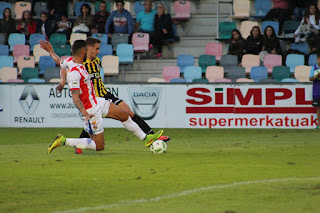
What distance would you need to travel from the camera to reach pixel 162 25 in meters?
20.7

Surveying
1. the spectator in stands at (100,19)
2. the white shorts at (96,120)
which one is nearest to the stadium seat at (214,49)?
the spectator in stands at (100,19)

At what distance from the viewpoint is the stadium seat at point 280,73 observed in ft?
60.2

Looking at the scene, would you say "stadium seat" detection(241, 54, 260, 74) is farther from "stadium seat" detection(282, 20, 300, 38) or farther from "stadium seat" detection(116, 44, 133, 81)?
"stadium seat" detection(116, 44, 133, 81)

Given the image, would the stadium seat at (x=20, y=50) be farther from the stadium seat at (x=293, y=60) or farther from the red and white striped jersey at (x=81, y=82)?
the red and white striped jersey at (x=81, y=82)

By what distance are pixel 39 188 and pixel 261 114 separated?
10119 mm

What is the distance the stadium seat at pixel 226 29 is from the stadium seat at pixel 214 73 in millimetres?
2571

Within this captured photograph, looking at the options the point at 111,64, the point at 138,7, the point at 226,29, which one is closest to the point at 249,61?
the point at 226,29

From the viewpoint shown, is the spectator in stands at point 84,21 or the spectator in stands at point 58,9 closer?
the spectator in stands at point 84,21

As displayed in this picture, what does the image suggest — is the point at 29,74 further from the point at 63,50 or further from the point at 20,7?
the point at 20,7

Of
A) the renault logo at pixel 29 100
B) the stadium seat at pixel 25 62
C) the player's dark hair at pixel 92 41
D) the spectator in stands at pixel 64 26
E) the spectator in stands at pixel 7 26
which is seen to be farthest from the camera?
the spectator in stands at pixel 7 26

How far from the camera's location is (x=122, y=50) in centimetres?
→ 2039

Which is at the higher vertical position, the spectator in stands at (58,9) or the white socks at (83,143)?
the spectator in stands at (58,9)

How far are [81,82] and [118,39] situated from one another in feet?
38.4

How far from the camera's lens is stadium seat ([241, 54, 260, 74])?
19203mm
